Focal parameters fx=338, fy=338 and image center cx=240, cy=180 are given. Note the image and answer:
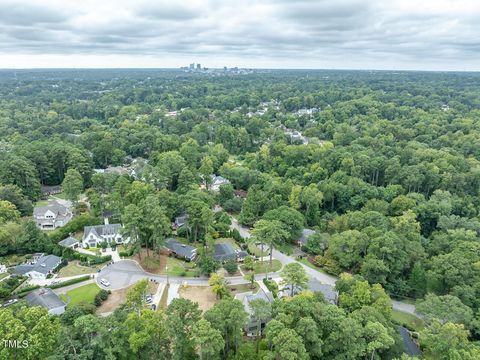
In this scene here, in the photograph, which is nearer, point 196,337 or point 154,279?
point 196,337

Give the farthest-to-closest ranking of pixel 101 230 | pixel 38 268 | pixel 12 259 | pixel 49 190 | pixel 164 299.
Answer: pixel 49 190, pixel 101 230, pixel 12 259, pixel 38 268, pixel 164 299

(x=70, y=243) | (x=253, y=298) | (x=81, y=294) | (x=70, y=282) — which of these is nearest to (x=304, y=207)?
(x=253, y=298)

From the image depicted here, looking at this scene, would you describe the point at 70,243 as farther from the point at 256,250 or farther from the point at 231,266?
the point at 256,250

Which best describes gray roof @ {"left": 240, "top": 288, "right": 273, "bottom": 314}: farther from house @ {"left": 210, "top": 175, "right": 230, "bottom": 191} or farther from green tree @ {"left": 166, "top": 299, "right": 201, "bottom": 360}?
house @ {"left": 210, "top": 175, "right": 230, "bottom": 191}

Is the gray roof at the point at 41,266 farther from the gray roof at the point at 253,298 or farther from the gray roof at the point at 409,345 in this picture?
the gray roof at the point at 409,345

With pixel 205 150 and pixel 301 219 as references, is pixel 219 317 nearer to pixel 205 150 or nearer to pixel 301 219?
pixel 301 219

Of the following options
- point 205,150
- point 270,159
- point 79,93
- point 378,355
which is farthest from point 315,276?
point 79,93

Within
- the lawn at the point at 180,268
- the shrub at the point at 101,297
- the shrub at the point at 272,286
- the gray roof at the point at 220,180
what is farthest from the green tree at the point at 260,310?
the gray roof at the point at 220,180

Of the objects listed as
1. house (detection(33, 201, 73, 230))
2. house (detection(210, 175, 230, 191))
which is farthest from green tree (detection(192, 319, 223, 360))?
house (detection(210, 175, 230, 191))
